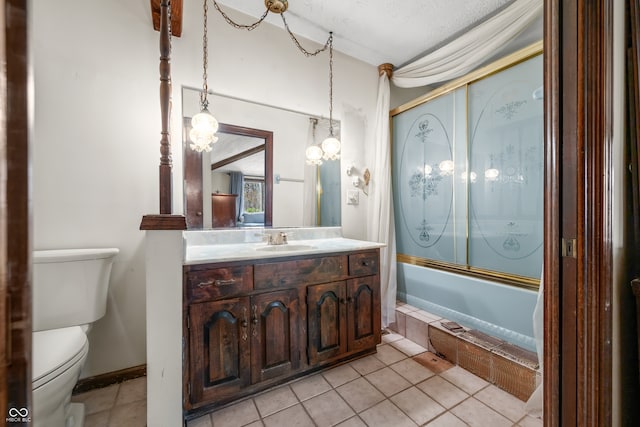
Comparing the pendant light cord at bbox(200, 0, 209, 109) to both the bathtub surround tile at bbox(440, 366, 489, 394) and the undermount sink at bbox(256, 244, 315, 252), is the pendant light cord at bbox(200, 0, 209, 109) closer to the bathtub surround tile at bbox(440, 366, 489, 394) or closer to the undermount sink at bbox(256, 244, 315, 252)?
the undermount sink at bbox(256, 244, 315, 252)

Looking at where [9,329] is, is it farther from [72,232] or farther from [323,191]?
[323,191]

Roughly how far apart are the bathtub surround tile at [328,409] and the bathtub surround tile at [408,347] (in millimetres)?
728

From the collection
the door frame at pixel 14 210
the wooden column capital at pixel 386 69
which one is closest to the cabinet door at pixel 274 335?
the door frame at pixel 14 210

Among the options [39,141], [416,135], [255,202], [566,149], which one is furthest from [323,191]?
[39,141]

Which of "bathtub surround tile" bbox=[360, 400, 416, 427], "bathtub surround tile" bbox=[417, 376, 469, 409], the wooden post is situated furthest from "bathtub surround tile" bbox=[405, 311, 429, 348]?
the wooden post

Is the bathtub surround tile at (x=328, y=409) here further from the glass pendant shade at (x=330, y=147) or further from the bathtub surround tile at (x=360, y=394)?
the glass pendant shade at (x=330, y=147)

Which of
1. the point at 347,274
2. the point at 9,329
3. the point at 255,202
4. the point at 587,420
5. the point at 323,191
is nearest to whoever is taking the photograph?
the point at 9,329

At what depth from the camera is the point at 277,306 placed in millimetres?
1499

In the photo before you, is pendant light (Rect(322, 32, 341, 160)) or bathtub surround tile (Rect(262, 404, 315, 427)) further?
pendant light (Rect(322, 32, 341, 160))

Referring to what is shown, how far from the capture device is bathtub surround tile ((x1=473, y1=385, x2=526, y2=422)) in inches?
54.1

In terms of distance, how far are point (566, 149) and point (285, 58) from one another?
1986 mm

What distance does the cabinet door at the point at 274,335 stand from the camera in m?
1.44

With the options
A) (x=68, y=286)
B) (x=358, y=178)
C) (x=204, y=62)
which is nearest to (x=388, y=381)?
(x=358, y=178)

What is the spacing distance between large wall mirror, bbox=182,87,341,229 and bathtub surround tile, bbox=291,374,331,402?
1.09 metres
